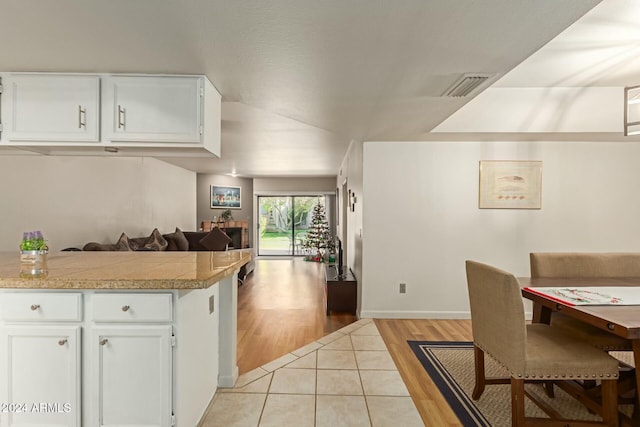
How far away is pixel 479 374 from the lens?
2277 millimetres

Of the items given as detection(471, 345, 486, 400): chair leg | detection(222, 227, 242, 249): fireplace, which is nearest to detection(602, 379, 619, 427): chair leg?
detection(471, 345, 486, 400): chair leg

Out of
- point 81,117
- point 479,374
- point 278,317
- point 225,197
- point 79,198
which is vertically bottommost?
point 278,317

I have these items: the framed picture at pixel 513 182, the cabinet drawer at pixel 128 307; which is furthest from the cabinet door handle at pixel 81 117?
the framed picture at pixel 513 182

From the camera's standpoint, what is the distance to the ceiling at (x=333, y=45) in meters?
1.48

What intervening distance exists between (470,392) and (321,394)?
3.51 ft

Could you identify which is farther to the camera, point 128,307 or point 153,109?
point 153,109

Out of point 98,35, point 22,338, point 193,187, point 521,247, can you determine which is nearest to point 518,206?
point 521,247

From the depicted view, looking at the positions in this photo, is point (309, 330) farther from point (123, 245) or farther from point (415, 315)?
point (123, 245)

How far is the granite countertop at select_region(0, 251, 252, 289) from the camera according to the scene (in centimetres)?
157

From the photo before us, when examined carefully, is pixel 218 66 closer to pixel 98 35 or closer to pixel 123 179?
pixel 98 35

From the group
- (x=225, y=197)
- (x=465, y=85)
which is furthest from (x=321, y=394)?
(x=225, y=197)

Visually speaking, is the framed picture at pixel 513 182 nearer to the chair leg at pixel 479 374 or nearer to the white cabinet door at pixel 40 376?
the chair leg at pixel 479 374

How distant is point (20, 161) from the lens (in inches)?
131

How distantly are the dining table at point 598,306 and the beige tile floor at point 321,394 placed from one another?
109 centimetres
